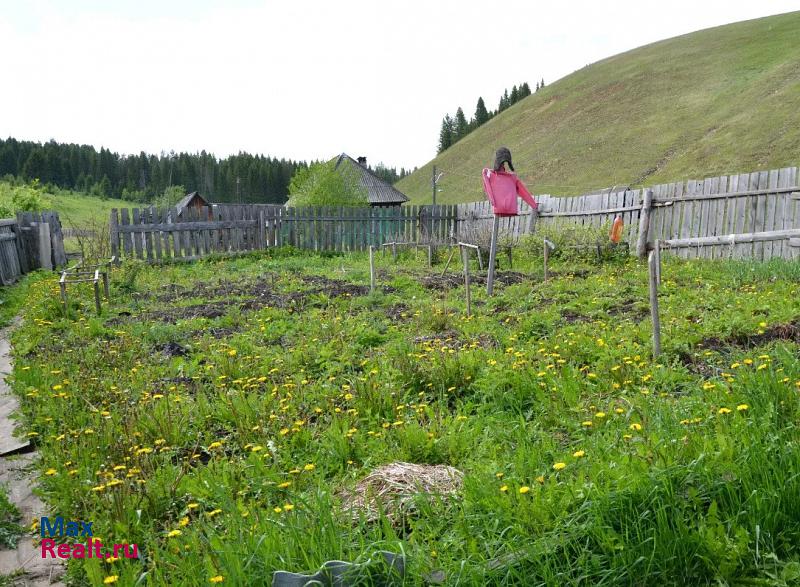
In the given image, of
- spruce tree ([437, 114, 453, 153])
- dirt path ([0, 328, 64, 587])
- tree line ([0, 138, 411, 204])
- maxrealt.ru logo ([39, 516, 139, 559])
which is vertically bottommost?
dirt path ([0, 328, 64, 587])

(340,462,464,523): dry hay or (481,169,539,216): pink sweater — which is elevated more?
(481,169,539,216): pink sweater

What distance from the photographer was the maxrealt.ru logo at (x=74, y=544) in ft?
7.96

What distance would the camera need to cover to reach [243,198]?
8350cm

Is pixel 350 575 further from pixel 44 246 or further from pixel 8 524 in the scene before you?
pixel 44 246

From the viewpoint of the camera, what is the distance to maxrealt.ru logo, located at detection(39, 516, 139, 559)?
2426 millimetres

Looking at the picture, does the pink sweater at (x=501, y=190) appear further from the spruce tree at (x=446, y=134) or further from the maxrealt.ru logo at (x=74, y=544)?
the spruce tree at (x=446, y=134)

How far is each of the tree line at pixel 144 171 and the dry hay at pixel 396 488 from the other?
7287 centimetres

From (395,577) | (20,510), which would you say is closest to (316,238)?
(20,510)

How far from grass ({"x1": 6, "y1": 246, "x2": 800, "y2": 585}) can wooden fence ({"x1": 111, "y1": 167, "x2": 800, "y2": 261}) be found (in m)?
3.34

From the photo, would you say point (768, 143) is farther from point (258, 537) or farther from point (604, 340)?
point (258, 537)

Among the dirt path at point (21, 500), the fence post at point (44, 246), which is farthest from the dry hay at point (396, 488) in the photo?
the fence post at point (44, 246)

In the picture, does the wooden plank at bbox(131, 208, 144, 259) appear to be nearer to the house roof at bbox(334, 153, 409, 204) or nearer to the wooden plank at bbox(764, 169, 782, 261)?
the wooden plank at bbox(764, 169, 782, 261)

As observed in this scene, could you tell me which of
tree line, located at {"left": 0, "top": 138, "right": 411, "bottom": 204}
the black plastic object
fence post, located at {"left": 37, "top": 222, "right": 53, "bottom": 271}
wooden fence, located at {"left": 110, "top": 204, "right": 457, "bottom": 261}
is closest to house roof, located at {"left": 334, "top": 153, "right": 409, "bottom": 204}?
wooden fence, located at {"left": 110, "top": 204, "right": 457, "bottom": 261}

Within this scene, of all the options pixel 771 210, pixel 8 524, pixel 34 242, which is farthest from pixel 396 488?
pixel 34 242
